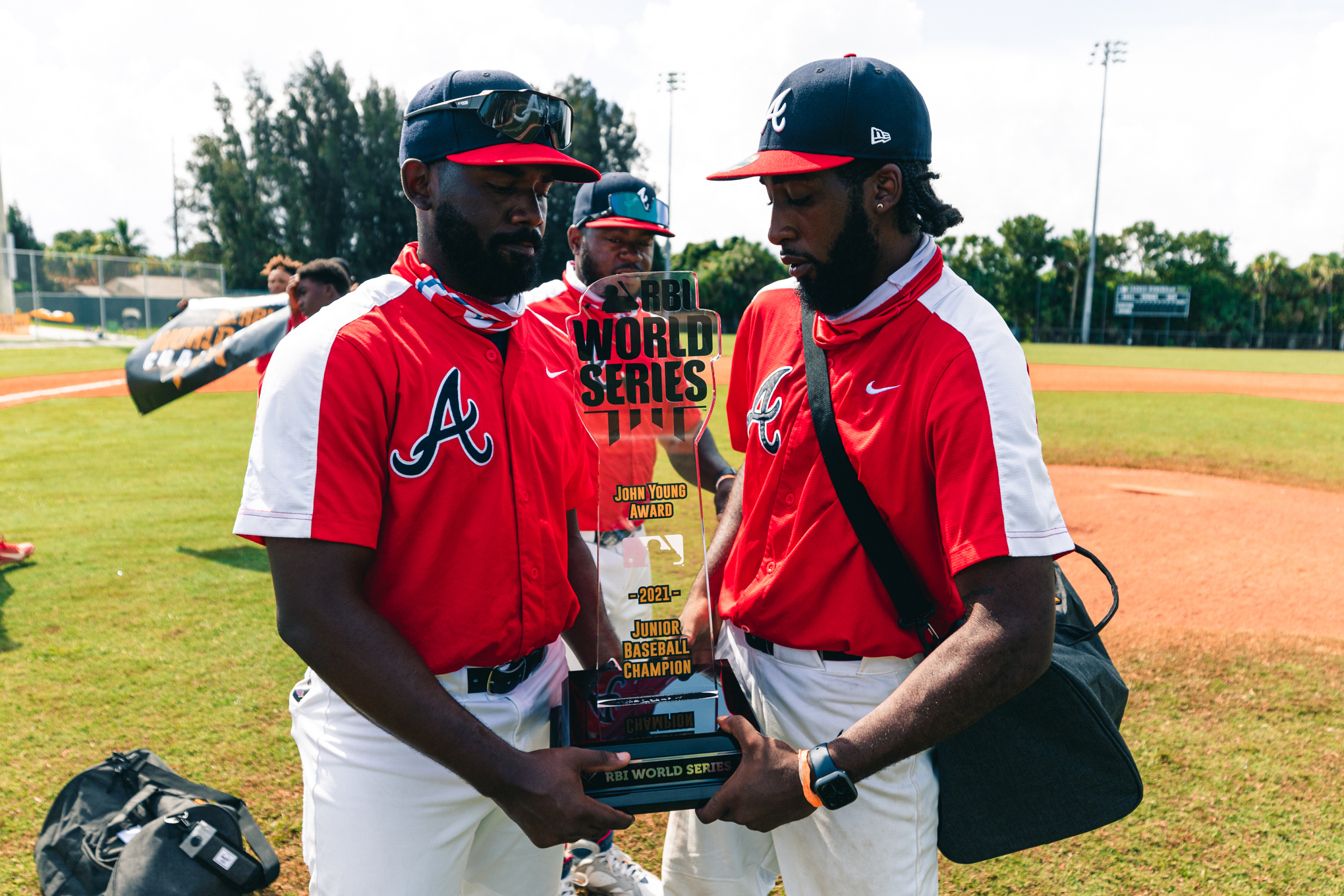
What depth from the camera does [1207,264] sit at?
6084 centimetres

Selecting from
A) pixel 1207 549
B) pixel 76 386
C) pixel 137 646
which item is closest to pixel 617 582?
pixel 137 646

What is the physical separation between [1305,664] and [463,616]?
18.1 feet

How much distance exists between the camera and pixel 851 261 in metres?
2.07

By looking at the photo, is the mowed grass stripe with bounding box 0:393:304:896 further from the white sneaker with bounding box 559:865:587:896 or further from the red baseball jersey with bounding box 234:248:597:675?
the red baseball jersey with bounding box 234:248:597:675

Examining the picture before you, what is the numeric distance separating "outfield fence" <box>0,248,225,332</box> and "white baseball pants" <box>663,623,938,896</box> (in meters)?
33.2

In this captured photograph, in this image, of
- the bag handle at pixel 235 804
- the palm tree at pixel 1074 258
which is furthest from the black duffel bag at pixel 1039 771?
the palm tree at pixel 1074 258

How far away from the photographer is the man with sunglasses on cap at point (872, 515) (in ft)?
5.74

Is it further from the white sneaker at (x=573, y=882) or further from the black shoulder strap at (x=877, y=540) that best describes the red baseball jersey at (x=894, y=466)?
the white sneaker at (x=573, y=882)

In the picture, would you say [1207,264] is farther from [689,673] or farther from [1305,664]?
[689,673]

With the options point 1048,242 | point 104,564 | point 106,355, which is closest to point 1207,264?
point 1048,242

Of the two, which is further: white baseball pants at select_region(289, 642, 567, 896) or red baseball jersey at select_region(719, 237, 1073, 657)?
white baseball pants at select_region(289, 642, 567, 896)

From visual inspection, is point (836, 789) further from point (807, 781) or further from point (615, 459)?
point (615, 459)

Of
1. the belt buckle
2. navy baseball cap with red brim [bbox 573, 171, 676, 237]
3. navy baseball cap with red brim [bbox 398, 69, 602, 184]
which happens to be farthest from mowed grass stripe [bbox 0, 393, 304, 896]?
navy baseball cap with red brim [bbox 573, 171, 676, 237]

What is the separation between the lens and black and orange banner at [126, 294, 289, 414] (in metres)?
7.20
